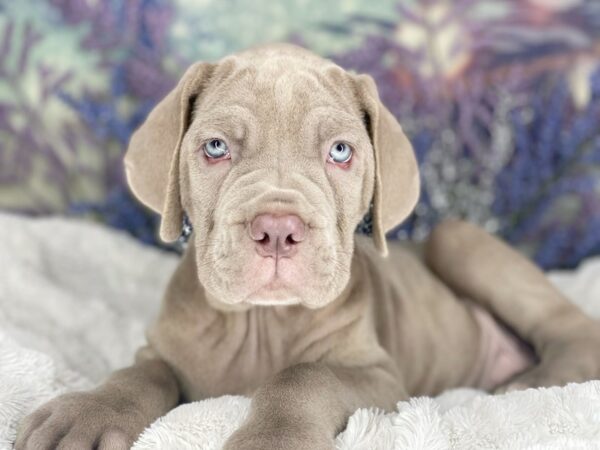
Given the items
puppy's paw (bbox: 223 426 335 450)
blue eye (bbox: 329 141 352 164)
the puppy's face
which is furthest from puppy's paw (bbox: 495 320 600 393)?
puppy's paw (bbox: 223 426 335 450)

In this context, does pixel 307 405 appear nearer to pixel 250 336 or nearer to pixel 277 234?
pixel 277 234

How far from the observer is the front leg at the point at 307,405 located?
2.37 metres

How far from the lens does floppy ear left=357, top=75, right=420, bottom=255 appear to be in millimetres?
3201

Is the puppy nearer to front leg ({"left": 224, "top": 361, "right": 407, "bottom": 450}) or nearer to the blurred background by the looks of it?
front leg ({"left": 224, "top": 361, "right": 407, "bottom": 450})

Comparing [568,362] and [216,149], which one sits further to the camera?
[568,362]

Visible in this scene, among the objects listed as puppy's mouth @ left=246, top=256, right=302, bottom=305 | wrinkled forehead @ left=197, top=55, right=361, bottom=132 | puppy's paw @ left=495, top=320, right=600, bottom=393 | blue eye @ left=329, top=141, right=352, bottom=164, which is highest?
wrinkled forehead @ left=197, top=55, right=361, bottom=132

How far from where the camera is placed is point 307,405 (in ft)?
8.37

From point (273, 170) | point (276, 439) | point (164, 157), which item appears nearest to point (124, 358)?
point (164, 157)

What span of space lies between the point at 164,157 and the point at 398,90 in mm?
2636

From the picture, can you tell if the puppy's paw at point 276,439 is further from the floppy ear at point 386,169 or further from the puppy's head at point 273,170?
the floppy ear at point 386,169

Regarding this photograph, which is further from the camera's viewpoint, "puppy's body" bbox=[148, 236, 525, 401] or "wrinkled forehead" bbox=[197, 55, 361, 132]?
"puppy's body" bbox=[148, 236, 525, 401]

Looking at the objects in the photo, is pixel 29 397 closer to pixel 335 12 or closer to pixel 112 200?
pixel 112 200

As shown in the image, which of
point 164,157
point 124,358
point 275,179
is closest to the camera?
point 275,179

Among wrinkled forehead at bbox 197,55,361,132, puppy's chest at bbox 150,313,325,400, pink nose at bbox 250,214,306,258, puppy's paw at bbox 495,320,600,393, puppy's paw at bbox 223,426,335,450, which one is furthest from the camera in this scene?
puppy's paw at bbox 495,320,600,393
